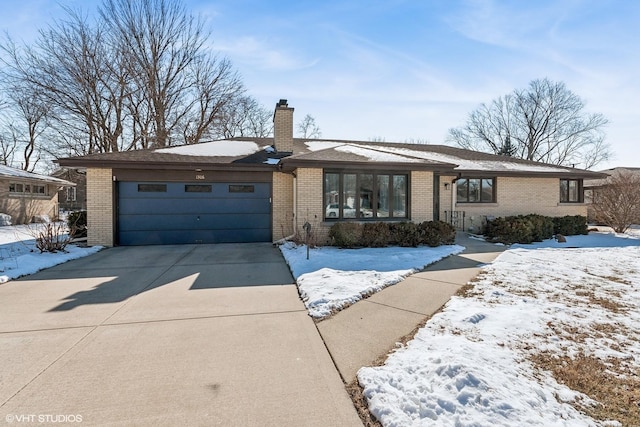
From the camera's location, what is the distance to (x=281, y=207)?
35.3ft

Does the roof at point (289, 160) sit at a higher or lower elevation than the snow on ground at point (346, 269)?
higher

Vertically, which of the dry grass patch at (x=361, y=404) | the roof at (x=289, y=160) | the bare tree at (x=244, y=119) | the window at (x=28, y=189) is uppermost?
the bare tree at (x=244, y=119)

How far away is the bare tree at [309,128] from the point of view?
1282 inches

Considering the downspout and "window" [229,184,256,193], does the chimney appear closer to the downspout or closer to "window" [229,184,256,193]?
the downspout

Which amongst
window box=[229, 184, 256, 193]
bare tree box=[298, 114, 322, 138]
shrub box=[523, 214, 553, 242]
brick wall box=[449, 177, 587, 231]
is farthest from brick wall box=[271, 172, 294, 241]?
bare tree box=[298, 114, 322, 138]

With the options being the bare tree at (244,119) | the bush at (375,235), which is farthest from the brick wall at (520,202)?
the bare tree at (244,119)

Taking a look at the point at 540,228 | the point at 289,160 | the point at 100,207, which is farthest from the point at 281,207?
the point at 540,228

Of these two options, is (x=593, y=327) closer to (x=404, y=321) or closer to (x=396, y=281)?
(x=404, y=321)

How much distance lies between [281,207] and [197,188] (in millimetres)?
2966

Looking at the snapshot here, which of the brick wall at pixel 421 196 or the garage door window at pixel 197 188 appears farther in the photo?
the garage door window at pixel 197 188

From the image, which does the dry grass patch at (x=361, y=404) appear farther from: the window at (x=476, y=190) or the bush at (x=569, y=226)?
the bush at (x=569, y=226)

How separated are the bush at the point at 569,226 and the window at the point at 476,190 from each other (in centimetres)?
255

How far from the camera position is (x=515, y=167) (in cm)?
1330

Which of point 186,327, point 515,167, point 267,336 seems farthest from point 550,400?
point 515,167
